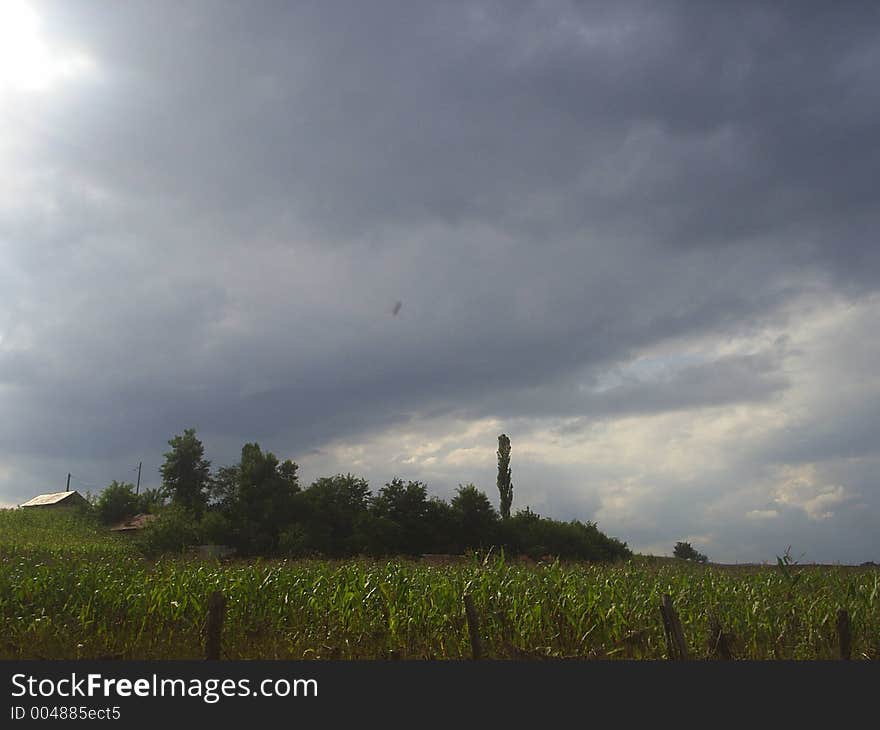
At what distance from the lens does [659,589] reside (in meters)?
18.6

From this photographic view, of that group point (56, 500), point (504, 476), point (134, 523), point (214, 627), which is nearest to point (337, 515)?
point (504, 476)

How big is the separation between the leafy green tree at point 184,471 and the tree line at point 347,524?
8.16 m

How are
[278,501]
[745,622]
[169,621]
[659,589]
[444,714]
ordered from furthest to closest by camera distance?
[278,501]
[659,589]
[169,621]
[745,622]
[444,714]

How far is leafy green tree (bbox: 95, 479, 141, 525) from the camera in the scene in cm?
5750

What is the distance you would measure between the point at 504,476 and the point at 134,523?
2787 centimetres

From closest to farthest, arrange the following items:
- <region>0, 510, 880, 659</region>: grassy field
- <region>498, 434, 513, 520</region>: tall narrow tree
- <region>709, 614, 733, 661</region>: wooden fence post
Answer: <region>709, 614, 733, 661</region>: wooden fence post < <region>0, 510, 880, 659</region>: grassy field < <region>498, 434, 513, 520</region>: tall narrow tree

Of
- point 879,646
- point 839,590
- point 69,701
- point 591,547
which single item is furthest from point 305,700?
point 591,547

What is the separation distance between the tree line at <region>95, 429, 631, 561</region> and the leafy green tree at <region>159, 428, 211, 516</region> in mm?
8159

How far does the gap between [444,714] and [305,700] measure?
1390 mm

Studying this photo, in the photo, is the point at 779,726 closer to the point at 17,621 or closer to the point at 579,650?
the point at 579,650

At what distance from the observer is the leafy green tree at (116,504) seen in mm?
57500

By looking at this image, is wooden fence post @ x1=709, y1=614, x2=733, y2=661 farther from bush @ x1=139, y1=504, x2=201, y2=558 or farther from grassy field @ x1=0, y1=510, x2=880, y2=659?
bush @ x1=139, y1=504, x2=201, y2=558

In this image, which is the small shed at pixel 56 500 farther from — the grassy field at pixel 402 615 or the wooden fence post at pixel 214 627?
the wooden fence post at pixel 214 627

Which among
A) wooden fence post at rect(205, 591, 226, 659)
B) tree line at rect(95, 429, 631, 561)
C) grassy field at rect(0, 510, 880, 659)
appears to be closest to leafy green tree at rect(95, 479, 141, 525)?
tree line at rect(95, 429, 631, 561)
